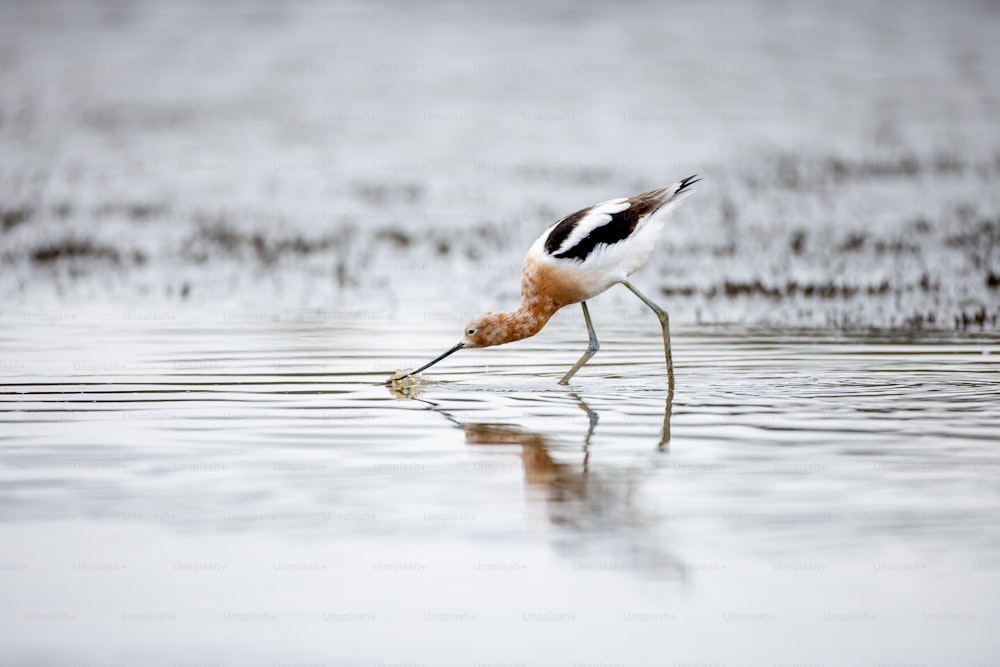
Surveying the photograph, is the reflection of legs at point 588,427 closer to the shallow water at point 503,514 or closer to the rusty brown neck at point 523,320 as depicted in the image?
the shallow water at point 503,514

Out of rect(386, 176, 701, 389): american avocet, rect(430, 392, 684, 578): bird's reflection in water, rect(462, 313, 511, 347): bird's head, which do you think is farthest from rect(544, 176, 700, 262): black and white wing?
rect(430, 392, 684, 578): bird's reflection in water

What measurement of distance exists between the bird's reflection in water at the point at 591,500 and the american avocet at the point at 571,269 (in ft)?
5.53

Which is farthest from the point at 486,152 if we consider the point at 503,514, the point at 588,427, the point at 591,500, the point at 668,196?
the point at 503,514

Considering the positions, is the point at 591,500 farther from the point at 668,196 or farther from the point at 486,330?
the point at 668,196

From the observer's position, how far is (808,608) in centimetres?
475

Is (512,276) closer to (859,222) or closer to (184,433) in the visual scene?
(859,222)

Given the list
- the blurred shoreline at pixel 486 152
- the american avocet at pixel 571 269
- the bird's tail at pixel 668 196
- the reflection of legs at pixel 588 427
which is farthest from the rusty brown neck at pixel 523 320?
the blurred shoreline at pixel 486 152

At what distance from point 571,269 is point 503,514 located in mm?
3779

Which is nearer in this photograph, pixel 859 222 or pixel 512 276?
pixel 512 276

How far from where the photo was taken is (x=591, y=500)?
609 cm

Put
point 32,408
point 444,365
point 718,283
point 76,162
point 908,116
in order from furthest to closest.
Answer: point 908,116
point 76,162
point 718,283
point 444,365
point 32,408

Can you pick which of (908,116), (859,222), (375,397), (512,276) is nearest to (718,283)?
(512,276)

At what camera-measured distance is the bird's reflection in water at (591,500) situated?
5242 mm

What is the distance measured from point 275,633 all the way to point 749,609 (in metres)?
1.49
